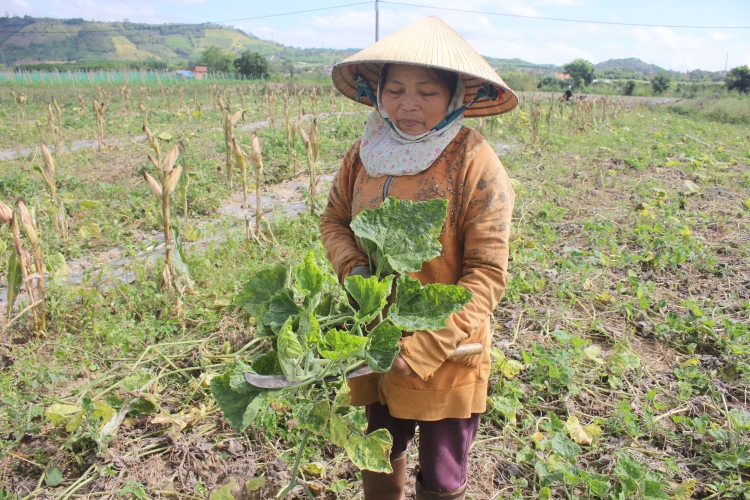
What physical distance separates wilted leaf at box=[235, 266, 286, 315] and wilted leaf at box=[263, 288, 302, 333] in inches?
2.7

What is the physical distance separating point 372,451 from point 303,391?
410mm

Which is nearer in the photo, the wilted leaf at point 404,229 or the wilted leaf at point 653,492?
the wilted leaf at point 404,229

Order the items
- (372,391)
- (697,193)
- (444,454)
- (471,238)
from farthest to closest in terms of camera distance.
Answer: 1. (697,193)
2. (372,391)
3. (444,454)
4. (471,238)

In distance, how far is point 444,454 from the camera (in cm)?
133

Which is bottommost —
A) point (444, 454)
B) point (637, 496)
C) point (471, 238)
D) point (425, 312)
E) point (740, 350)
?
point (637, 496)

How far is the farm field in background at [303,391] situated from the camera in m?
1.91

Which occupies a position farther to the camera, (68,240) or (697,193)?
(697,193)

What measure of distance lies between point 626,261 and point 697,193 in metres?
2.76

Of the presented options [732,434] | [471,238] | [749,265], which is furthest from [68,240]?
[749,265]

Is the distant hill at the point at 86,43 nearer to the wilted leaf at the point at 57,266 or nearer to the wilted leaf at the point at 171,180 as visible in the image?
the wilted leaf at the point at 57,266

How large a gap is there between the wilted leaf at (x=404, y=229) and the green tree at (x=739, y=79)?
3701 centimetres

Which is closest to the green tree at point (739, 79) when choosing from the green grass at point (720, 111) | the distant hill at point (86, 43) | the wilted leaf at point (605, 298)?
the green grass at point (720, 111)

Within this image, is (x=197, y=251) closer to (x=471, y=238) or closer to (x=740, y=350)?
(x=471, y=238)

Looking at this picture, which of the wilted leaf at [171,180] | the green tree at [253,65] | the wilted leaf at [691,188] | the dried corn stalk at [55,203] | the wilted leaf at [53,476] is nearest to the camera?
the wilted leaf at [53,476]
